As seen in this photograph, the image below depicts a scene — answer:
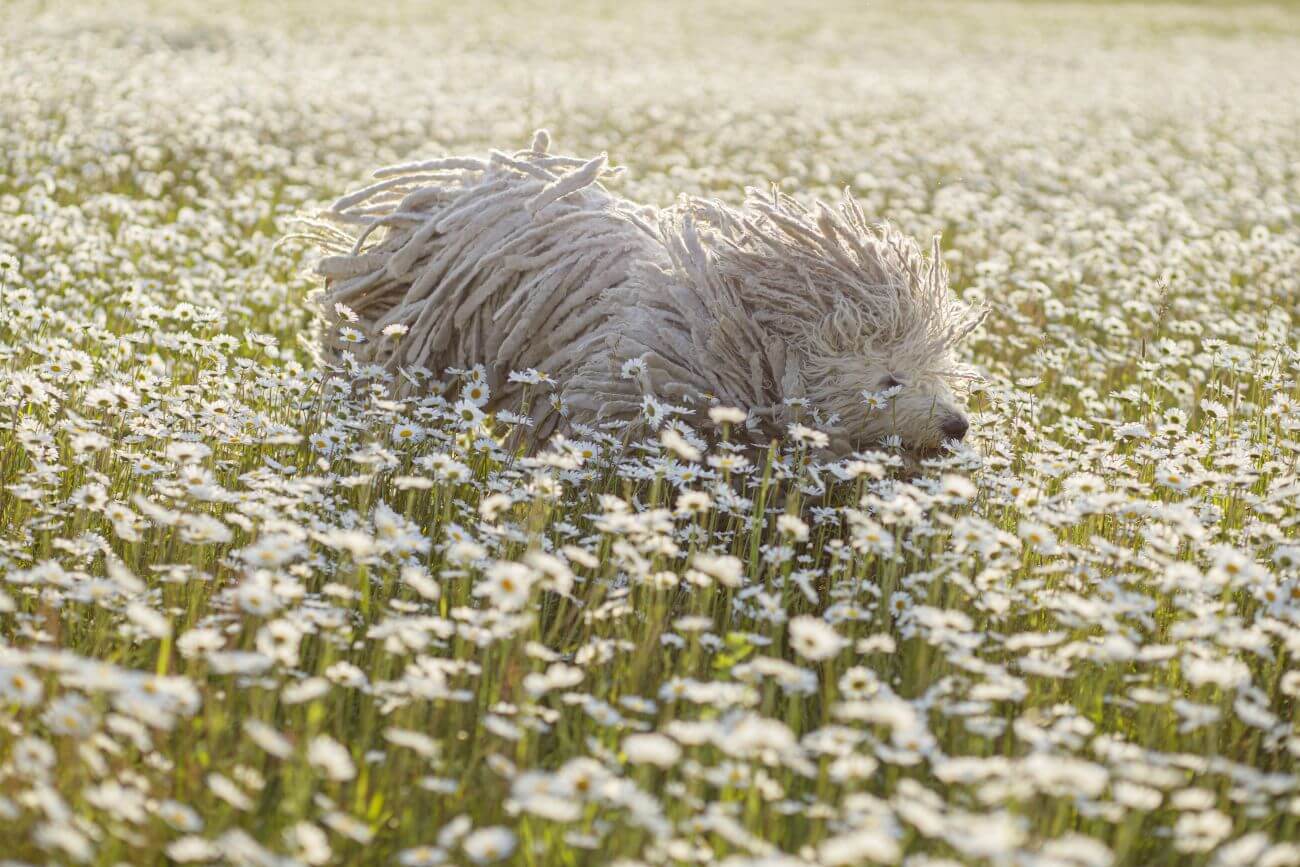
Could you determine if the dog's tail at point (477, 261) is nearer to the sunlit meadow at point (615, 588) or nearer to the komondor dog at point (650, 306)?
the komondor dog at point (650, 306)

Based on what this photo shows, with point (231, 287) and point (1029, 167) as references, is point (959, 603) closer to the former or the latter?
point (231, 287)

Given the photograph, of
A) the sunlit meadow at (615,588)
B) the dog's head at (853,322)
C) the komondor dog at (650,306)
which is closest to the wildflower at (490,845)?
the sunlit meadow at (615,588)

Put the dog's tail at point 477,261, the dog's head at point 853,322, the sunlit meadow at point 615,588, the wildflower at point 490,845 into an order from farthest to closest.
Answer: the dog's tail at point 477,261 < the dog's head at point 853,322 < the sunlit meadow at point 615,588 < the wildflower at point 490,845

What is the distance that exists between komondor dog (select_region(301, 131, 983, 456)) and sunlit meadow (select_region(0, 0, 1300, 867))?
0.46 ft

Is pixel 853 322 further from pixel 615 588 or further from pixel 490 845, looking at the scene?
pixel 490 845

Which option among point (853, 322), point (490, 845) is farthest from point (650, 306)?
point (490, 845)

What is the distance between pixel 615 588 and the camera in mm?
3982

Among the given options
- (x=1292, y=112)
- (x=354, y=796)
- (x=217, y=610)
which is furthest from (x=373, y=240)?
(x=1292, y=112)

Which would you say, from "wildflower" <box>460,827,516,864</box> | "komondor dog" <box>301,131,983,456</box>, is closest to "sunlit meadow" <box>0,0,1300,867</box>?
"wildflower" <box>460,827,516,864</box>

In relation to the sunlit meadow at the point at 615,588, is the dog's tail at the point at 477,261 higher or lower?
higher

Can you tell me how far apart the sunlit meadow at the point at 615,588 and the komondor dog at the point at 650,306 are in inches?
5.5

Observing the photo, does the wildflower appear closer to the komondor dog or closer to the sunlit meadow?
the sunlit meadow

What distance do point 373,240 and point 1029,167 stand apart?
8120mm

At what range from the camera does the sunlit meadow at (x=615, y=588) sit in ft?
8.21
